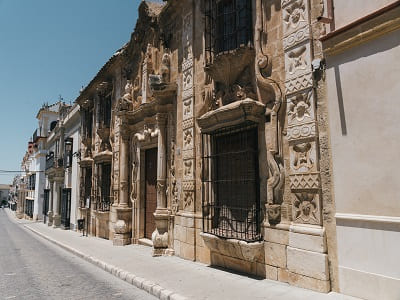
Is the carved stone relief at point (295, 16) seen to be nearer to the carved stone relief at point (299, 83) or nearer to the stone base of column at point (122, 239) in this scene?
the carved stone relief at point (299, 83)

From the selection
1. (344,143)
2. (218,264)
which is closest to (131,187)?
(218,264)

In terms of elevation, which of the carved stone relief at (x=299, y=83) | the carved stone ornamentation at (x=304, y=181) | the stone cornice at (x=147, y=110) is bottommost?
the carved stone ornamentation at (x=304, y=181)

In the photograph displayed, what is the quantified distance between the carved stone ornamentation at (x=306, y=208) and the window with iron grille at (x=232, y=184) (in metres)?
0.82

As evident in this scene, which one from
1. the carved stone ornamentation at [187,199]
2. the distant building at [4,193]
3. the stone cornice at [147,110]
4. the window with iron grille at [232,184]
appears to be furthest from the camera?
the distant building at [4,193]

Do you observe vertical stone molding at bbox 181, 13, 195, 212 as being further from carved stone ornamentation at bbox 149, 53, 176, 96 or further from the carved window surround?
the carved window surround

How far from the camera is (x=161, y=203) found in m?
7.80

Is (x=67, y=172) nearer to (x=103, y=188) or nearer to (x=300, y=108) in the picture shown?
(x=103, y=188)

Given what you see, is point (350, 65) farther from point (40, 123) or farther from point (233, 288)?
point (40, 123)

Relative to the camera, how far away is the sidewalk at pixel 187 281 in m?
4.20

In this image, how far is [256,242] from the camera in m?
4.94

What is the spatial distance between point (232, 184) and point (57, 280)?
382 cm

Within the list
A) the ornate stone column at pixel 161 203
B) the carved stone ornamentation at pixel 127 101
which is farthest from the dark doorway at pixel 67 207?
the ornate stone column at pixel 161 203

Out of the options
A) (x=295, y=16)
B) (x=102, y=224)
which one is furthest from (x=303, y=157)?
(x=102, y=224)

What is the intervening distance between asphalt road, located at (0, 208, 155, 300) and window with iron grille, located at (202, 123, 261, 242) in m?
1.91
